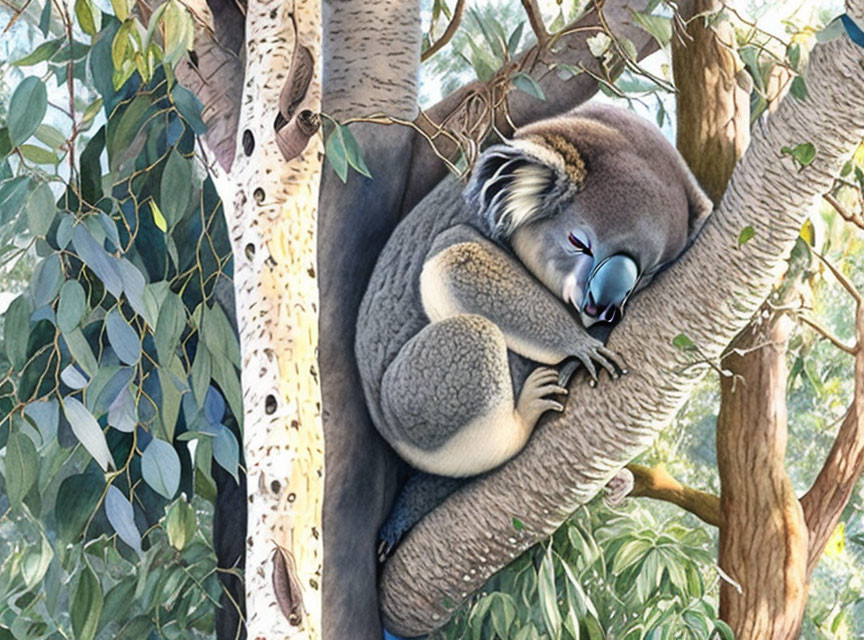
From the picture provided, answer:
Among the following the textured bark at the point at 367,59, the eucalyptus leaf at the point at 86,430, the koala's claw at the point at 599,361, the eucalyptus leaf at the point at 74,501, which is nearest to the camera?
the eucalyptus leaf at the point at 86,430

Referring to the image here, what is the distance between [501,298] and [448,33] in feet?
1.76

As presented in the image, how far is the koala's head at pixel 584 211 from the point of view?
4.89 ft

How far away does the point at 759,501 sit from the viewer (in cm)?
171

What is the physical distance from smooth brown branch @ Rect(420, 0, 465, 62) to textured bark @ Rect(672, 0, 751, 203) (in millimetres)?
349

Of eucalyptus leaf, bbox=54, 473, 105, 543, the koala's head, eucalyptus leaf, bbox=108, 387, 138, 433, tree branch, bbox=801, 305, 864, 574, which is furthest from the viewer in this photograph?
tree branch, bbox=801, 305, 864, 574

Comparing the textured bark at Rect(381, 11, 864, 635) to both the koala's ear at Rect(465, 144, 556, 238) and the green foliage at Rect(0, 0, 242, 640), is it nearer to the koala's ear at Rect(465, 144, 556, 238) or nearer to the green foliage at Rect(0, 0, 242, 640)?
the koala's ear at Rect(465, 144, 556, 238)

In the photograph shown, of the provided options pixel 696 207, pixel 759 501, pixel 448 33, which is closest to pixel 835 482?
pixel 759 501

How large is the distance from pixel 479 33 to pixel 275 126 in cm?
86

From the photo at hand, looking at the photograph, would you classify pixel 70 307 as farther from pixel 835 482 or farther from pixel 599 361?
pixel 835 482

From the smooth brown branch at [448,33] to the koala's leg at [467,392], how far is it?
55cm

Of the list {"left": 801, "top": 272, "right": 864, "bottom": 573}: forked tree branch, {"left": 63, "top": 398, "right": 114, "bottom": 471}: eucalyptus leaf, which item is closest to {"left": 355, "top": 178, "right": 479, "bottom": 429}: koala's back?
{"left": 63, "top": 398, "right": 114, "bottom": 471}: eucalyptus leaf

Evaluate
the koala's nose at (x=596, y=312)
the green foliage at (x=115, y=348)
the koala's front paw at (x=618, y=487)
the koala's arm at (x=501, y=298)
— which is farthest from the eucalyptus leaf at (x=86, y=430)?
the koala's front paw at (x=618, y=487)

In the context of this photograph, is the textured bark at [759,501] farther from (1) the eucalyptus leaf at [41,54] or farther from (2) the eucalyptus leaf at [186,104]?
(1) the eucalyptus leaf at [41,54]

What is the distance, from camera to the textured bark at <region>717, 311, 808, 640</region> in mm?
1688
